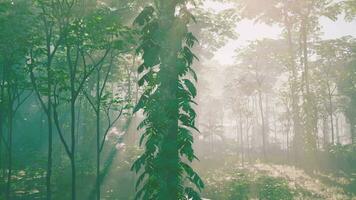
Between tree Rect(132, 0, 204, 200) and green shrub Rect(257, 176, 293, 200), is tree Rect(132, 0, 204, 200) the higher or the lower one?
the higher one

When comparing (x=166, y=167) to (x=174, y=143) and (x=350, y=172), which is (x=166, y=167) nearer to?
(x=174, y=143)

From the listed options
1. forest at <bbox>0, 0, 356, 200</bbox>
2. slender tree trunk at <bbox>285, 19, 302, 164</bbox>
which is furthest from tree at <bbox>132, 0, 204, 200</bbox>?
slender tree trunk at <bbox>285, 19, 302, 164</bbox>

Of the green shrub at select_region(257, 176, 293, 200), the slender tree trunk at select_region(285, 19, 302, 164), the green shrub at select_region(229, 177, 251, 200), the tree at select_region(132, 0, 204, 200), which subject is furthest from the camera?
the slender tree trunk at select_region(285, 19, 302, 164)

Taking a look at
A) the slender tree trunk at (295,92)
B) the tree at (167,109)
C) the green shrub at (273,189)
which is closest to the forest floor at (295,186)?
the green shrub at (273,189)

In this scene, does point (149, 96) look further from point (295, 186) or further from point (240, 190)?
point (295, 186)

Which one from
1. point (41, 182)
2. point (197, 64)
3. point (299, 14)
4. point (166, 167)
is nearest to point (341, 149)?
point (299, 14)

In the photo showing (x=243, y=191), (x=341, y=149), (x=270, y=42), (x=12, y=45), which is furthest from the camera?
(x=270, y=42)

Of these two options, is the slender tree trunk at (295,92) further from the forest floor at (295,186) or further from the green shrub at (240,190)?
the green shrub at (240,190)

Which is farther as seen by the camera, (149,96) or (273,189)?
(273,189)

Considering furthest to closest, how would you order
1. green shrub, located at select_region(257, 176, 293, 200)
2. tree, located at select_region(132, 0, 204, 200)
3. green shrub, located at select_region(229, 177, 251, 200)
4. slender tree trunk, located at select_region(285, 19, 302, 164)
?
slender tree trunk, located at select_region(285, 19, 302, 164), green shrub, located at select_region(229, 177, 251, 200), green shrub, located at select_region(257, 176, 293, 200), tree, located at select_region(132, 0, 204, 200)

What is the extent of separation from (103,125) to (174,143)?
38398 mm

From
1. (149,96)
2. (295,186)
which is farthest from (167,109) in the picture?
(295,186)

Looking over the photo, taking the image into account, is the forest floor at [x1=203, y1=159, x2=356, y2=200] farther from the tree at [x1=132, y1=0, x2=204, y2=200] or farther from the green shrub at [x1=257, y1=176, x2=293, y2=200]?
the tree at [x1=132, y1=0, x2=204, y2=200]

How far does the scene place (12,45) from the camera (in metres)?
17.5
